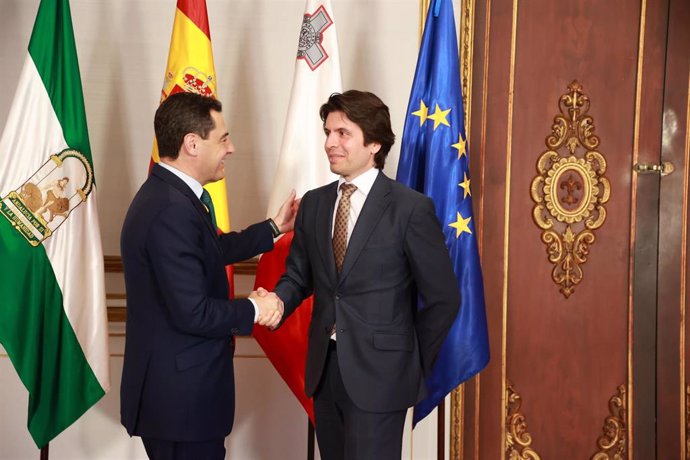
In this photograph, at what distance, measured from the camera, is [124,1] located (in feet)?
11.3

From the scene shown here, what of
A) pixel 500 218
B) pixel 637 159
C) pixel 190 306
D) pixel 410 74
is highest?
pixel 410 74

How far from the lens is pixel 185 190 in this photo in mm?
2186

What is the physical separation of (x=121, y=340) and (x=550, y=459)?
7.42ft

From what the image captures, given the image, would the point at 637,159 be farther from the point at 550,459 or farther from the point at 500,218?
the point at 550,459

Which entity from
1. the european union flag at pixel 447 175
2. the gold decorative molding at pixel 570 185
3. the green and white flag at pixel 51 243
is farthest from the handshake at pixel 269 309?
the gold decorative molding at pixel 570 185

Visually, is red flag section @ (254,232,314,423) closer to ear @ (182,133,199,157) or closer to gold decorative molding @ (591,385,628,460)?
ear @ (182,133,199,157)

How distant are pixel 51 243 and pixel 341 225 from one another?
4.56 feet

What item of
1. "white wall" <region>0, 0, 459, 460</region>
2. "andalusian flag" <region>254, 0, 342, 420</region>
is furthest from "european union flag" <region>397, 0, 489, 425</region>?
"white wall" <region>0, 0, 459, 460</region>

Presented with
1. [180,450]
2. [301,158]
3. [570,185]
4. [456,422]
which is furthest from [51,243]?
[570,185]

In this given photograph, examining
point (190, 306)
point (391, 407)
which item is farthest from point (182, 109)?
point (391, 407)

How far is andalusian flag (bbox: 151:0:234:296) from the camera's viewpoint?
9.88ft

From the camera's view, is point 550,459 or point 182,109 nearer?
point 182,109

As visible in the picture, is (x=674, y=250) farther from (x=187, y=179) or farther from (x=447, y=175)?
(x=187, y=179)

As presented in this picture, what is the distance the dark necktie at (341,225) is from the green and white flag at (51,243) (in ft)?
4.12
